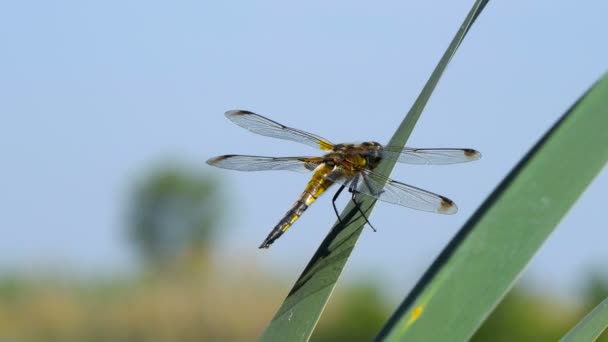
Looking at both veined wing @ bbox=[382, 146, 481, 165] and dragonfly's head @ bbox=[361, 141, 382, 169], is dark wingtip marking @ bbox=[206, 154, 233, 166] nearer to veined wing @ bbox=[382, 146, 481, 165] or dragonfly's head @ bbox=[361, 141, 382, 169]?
dragonfly's head @ bbox=[361, 141, 382, 169]

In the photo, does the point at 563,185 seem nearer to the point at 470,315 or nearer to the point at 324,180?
the point at 470,315

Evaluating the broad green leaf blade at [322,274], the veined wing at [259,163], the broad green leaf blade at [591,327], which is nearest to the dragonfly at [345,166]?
the veined wing at [259,163]

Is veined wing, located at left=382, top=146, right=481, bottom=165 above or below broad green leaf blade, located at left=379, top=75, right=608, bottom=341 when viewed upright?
below

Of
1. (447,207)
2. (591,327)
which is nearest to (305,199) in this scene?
(447,207)

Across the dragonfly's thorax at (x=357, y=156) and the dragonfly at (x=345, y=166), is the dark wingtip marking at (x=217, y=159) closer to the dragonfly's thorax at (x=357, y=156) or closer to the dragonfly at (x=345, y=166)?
the dragonfly at (x=345, y=166)

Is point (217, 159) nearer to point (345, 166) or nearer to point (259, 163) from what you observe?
point (259, 163)

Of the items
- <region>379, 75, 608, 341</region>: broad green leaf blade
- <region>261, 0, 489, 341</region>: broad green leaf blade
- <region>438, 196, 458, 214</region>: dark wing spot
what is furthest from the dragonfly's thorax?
<region>379, 75, 608, 341</region>: broad green leaf blade
